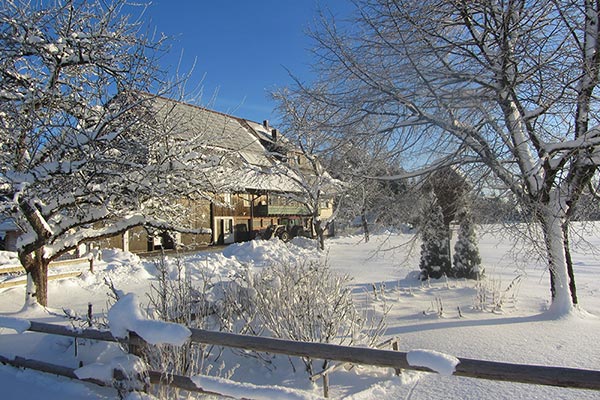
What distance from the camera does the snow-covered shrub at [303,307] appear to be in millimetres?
5188

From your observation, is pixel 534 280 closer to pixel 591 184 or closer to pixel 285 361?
pixel 591 184

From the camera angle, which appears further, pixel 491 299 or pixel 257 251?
pixel 257 251

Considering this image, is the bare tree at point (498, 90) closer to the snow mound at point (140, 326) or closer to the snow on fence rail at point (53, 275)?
the snow mound at point (140, 326)

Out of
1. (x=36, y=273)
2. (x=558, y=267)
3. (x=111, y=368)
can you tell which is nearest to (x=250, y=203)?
(x=36, y=273)

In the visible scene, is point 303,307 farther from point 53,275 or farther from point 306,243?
point 306,243

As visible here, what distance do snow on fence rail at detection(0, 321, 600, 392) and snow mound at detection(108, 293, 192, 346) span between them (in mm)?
128

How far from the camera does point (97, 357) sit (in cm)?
495

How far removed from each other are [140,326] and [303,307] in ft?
7.50

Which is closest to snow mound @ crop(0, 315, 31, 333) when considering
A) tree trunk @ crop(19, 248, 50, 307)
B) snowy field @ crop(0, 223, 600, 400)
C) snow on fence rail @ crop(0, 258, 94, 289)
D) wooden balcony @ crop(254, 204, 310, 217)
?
snowy field @ crop(0, 223, 600, 400)

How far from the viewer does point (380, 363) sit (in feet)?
9.59

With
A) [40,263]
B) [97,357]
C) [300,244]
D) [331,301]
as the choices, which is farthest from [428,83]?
[300,244]

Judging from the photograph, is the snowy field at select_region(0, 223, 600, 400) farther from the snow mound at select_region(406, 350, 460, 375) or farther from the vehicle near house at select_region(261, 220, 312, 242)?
the vehicle near house at select_region(261, 220, 312, 242)

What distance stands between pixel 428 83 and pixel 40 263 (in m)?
8.43

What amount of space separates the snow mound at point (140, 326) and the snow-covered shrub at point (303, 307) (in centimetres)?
204
